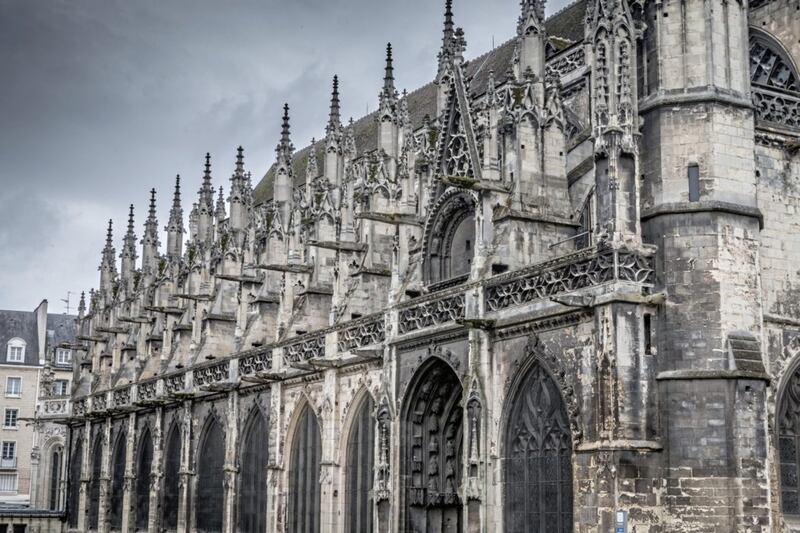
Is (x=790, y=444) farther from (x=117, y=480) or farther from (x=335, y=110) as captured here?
(x=117, y=480)

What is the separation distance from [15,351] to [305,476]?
44.8m

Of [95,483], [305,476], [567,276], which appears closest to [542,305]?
[567,276]

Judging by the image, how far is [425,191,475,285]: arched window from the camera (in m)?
30.8

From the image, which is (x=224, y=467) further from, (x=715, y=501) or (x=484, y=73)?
(x=715, y=501)

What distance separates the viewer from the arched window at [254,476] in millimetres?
39500

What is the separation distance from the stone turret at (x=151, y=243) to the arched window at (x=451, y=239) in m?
26.3

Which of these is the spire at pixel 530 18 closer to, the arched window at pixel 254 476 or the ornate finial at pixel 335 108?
the ornate finial at pixel 335 108

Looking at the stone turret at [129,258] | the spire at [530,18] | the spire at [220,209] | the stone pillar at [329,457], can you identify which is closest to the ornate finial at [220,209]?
the spire at [220,209]

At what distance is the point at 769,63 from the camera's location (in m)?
31.4

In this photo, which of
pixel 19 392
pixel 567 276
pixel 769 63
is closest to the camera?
pixel 567 276

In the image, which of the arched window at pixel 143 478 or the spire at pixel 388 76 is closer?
the spire at pixel 388 76

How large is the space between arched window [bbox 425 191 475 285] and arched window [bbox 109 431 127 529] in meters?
26.3

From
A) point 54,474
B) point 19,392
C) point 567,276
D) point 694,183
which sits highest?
point 694,183

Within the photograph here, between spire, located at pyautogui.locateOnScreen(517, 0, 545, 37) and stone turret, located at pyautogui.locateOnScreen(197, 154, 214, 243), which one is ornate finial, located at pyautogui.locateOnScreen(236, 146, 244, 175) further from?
spire, located at pyautogui.locateOnScreen(517, 0, 545, 37)
